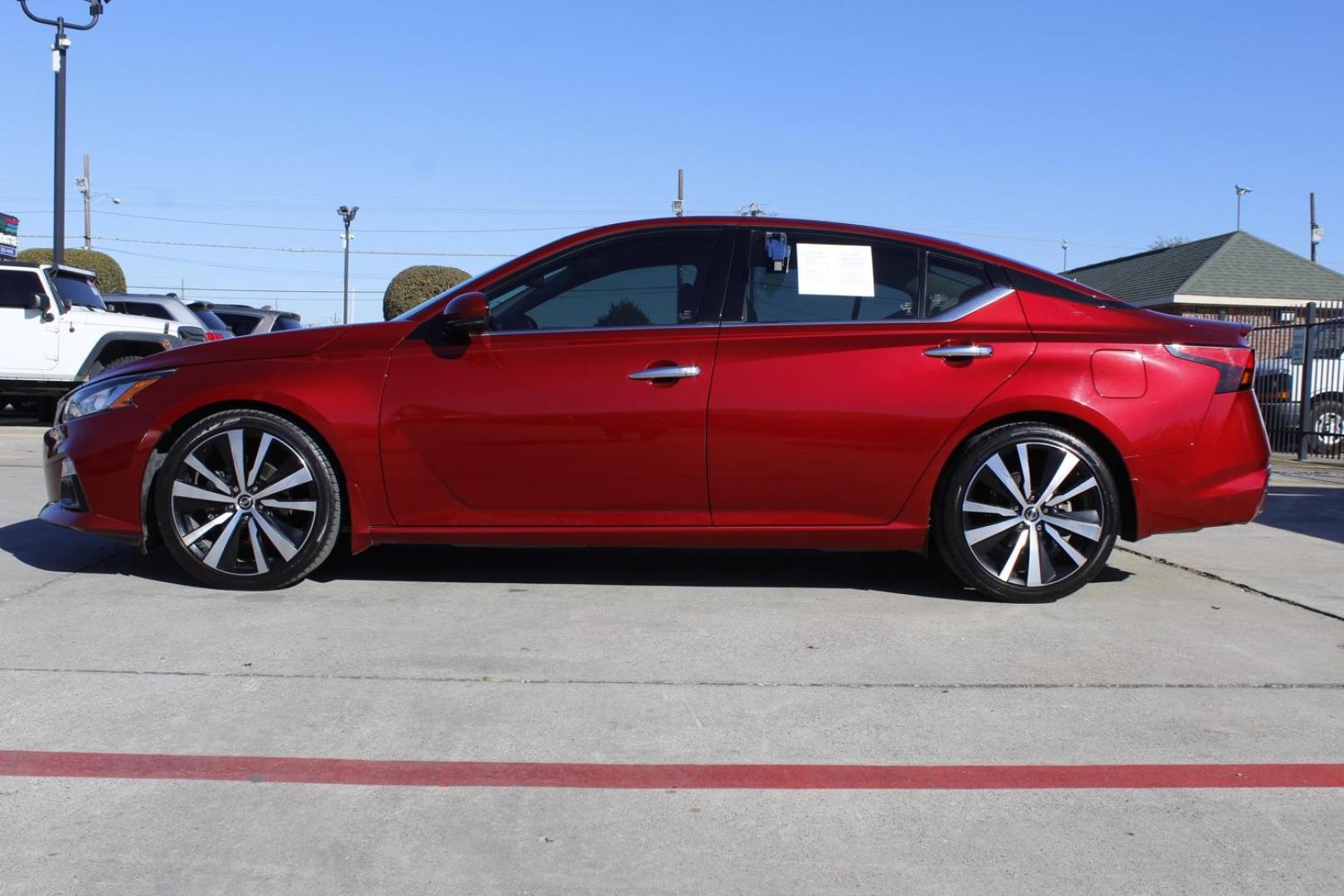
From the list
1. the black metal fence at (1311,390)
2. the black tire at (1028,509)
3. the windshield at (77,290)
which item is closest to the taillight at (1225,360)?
the black tire at (1028,509)

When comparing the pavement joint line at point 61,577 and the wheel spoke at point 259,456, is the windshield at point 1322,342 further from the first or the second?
the pavement joint line at point 61,577

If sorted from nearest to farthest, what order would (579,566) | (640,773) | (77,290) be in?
1. (640,773)
2. (579,566)
3. (77,290)

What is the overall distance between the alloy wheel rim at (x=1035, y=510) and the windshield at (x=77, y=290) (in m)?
13.9

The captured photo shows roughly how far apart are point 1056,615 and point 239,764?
3.31m

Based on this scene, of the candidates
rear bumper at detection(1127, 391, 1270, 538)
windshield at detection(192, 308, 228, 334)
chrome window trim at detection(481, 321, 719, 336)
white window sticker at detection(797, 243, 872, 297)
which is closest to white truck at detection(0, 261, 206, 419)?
windshield at detection(192, 308, 228, 334)

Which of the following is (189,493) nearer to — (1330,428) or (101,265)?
(1330,428)

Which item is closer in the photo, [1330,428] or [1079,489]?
[1079,489]

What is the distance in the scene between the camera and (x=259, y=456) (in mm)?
5180

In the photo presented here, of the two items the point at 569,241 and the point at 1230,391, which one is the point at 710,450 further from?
the point at 1230,391

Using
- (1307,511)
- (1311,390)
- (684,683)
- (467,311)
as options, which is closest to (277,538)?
(467,311)

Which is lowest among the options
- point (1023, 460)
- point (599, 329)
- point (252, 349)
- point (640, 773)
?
point (640, 773)

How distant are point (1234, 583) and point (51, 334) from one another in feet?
46.3

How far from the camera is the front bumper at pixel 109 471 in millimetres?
5262

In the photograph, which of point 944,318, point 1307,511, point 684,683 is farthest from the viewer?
point 1307,511
